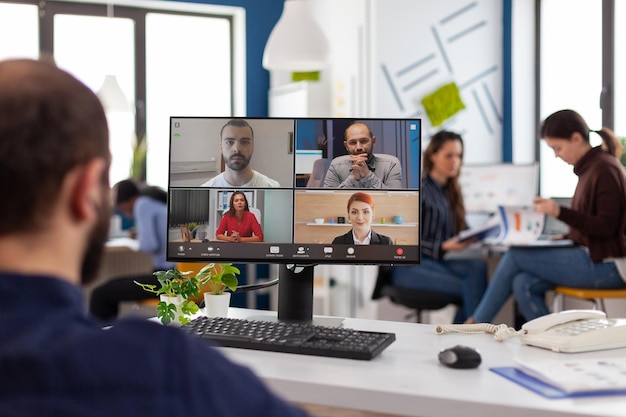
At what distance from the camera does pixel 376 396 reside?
1.35 meters

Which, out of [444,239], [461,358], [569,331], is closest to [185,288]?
[461,358]

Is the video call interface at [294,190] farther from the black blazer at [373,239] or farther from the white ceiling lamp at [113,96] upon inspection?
the white ceiling lamp at [113,96]

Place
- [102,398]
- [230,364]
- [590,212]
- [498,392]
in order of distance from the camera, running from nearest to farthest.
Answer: [102,398]
[230,364]
[498,392]
[590,212]

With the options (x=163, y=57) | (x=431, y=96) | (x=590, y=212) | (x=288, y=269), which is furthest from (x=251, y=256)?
(x=163, y=57)

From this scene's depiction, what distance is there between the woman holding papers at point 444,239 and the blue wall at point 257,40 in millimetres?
2316

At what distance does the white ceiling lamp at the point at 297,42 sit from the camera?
449cm

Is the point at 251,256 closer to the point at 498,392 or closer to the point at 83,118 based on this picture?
the point at 498,392

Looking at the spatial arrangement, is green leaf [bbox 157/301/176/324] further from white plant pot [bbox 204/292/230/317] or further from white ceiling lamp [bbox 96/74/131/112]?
white ceiling lamp [bbox 96/74/131/112]

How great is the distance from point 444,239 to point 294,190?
247 cm

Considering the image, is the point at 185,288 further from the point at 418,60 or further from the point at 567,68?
the point at 567,68

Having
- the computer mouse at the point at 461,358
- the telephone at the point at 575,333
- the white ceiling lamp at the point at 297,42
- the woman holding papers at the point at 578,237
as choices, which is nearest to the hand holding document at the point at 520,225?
the woman holding papers at the point at 578,237

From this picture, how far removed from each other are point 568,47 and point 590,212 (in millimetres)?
2196

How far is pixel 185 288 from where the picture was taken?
1.91 metres

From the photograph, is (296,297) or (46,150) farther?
(296,297)
